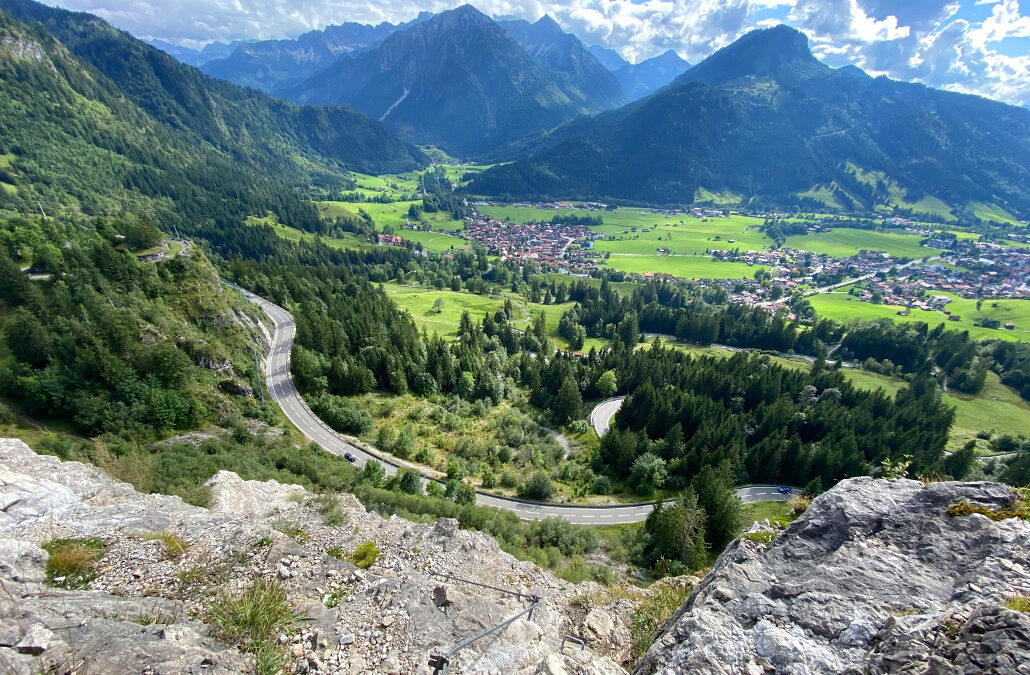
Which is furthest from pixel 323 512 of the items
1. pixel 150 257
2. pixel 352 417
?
pixel 150 257

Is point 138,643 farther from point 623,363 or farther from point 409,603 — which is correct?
point 623,363

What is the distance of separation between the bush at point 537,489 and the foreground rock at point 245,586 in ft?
88.5

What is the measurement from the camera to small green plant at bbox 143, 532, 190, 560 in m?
21.9

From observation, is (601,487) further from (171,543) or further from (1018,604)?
(1018,604)

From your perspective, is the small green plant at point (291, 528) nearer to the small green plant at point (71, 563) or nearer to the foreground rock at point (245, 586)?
the foreground rock at point (245, 586)

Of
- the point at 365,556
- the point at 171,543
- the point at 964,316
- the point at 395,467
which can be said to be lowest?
the point at 395,467

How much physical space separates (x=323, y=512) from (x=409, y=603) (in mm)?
12828

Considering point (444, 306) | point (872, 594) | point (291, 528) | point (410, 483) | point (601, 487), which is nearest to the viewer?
point (872, 594)

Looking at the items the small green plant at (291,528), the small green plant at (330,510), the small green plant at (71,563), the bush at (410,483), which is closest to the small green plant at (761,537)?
the small green plant at (291,528)

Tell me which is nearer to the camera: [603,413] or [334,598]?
[334,598]

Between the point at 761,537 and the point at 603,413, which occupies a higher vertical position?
the point at 761,537

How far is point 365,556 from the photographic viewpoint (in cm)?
2533

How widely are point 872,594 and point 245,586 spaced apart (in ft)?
82.3

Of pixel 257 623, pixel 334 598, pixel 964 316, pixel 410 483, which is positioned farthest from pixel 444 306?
pixel 964 316
